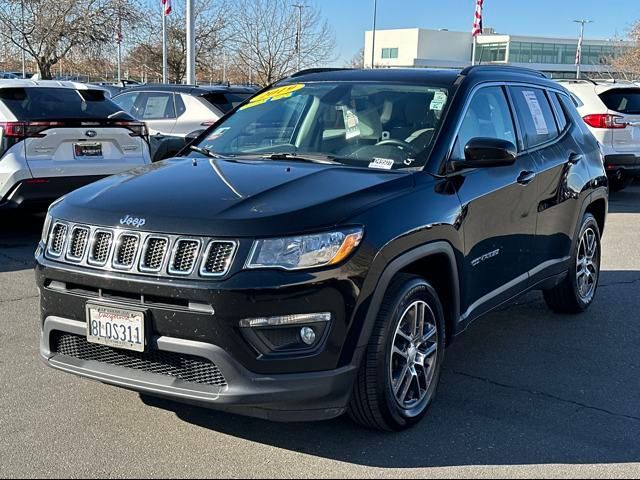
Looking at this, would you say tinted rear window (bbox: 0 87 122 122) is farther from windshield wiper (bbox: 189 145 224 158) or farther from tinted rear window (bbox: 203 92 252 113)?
windshield wiper (bbox: 189 145 224 158)

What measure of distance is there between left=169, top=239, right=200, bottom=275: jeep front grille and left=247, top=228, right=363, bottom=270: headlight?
0.79 feet

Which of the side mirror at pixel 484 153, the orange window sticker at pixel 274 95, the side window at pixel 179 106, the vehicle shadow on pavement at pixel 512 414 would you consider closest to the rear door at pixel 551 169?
the vehicle shadow on pavement at pixel 512 414

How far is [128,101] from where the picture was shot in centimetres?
1205

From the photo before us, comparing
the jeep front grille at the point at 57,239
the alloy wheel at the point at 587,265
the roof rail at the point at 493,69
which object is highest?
the roof rail at the point at 493,69

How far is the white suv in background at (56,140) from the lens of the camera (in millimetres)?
7703

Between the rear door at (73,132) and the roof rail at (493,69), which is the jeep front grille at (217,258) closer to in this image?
the roof rail at (493,69)

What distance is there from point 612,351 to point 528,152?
Answer: 1.46 meters

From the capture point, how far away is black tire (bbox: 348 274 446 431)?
352cm

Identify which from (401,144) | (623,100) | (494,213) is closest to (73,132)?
(401,144)

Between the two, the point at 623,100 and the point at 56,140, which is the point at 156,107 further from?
the point at 623,100

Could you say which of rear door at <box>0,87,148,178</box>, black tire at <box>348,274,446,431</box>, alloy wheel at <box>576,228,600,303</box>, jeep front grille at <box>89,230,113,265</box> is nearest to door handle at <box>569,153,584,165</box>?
alloy wheel at <box>576,228,600,303</box>

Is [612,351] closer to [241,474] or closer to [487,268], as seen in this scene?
[487,268]

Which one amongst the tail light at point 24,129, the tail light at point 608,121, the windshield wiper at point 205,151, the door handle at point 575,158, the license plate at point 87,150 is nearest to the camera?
the windshield wiper at point 205,151

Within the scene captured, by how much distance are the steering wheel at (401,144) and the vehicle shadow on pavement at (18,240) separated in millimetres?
4278
